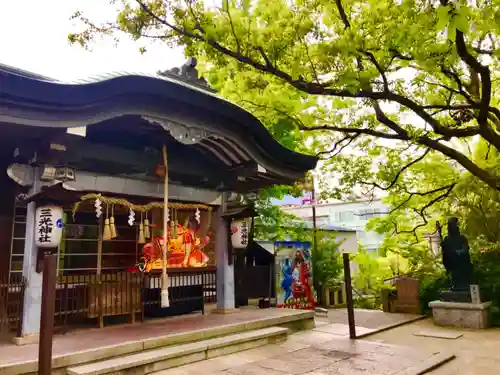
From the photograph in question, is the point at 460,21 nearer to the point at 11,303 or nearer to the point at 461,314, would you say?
the point at 461,314

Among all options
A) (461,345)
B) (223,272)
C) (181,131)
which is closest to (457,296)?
(461,345)

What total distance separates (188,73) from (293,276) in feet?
22.8

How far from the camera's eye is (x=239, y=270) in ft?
36.2

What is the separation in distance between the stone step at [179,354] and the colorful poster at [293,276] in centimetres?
355

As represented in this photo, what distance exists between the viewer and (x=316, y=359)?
22.8 ft

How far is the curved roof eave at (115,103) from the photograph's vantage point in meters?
5.88

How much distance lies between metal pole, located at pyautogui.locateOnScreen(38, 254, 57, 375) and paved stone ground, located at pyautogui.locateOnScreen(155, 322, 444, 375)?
2430mm

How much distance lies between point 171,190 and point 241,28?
3.77 m

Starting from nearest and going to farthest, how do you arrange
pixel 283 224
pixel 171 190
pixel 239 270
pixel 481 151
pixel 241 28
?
pixel 241 28 < pixel 171 190 < pixel 239 270 < pixel 481 151 < pixel 283 224

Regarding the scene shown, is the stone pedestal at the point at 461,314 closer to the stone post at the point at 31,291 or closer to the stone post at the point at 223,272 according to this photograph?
the stone post at the point at 223,272

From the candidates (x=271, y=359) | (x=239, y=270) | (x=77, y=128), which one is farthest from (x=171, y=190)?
(x=271, y=359)

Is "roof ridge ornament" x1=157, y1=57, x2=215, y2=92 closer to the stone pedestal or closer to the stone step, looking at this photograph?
the stone step

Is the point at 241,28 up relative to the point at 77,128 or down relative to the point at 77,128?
up

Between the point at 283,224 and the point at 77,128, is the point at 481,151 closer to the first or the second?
the point at 283,224
